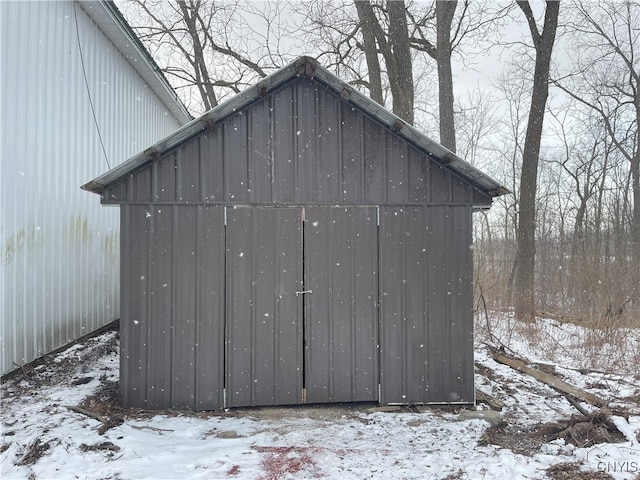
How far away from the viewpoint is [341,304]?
568cm

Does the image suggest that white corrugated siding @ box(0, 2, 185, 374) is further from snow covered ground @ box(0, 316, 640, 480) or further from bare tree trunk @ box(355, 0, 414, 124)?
bare tree trunk @ box(355, 0, 414, 124)

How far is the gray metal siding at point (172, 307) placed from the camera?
539 centimetres

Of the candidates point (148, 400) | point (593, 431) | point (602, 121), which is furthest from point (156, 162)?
point (602, 121)

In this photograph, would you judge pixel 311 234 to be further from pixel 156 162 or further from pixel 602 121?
pixel 602 121

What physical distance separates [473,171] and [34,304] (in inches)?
257

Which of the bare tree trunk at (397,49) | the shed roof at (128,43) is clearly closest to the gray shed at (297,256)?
the shed roof at (128,43)

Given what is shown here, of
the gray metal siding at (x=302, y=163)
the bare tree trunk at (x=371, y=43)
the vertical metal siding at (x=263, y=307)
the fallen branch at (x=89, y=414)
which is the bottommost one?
the fallen branch at (x=89, y=414)

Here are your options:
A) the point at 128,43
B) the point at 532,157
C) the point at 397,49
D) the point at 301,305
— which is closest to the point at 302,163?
the point at 301,305

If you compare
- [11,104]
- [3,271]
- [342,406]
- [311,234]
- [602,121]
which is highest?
[602,121]

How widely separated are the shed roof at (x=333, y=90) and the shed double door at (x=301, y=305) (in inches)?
43.3

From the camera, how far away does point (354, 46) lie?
13094 millimetres

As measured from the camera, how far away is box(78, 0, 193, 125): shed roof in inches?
320

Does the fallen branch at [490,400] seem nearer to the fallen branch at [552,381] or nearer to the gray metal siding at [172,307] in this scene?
the fallen branch at [552,381]

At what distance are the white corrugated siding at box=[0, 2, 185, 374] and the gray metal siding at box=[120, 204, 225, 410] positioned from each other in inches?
73.4
